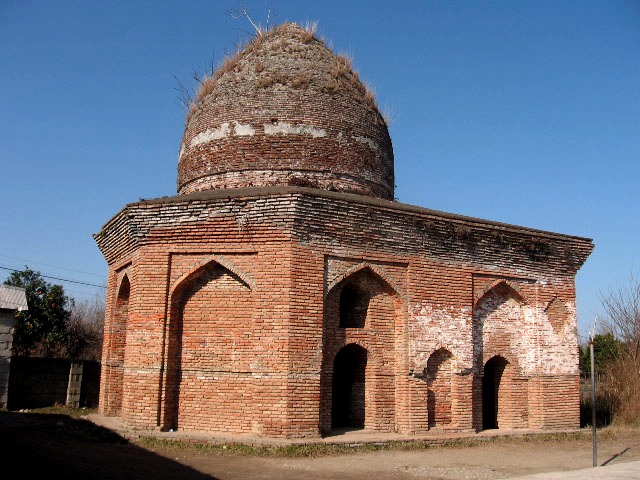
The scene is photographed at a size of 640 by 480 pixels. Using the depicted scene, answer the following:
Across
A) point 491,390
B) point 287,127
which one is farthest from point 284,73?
point 491,390

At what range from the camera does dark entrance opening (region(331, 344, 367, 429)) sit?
10.5 m

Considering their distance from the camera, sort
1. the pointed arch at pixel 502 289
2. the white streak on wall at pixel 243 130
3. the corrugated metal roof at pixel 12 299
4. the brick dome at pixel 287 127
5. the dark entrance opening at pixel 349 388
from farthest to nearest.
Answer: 1. the corrugated metal roof at pixel 12 299
2. the white streak on wall at pixel 243 130
3. the brick dome at pixel 287 127
4. the pointed arch at pixel 502 289
5. the dark entrance opening at pixel 349 388

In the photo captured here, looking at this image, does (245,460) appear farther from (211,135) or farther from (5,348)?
(5,348)

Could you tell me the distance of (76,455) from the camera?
8508mm

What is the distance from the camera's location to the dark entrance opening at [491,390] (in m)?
11.9

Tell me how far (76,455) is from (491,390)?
25.3 ft

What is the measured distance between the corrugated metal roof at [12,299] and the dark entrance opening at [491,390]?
1036cm

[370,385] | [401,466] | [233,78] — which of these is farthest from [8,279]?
[401,466]

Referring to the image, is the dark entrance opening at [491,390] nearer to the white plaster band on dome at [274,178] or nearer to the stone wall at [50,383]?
the white plaster band on dome at [274,178]

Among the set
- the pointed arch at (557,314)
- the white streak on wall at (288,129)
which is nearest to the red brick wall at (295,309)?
the pointed arch at (557,314)

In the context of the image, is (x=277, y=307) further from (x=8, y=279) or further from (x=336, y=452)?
(x=8, y=279)

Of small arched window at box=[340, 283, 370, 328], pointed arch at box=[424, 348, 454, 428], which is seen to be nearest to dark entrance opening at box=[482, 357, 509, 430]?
pointed arch at box=[424, 348, 454, 428]

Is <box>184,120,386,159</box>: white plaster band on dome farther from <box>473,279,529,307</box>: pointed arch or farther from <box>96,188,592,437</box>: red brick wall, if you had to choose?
<box>473,279,529,307</box>: pointed arch

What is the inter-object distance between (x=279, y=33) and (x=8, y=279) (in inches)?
574
